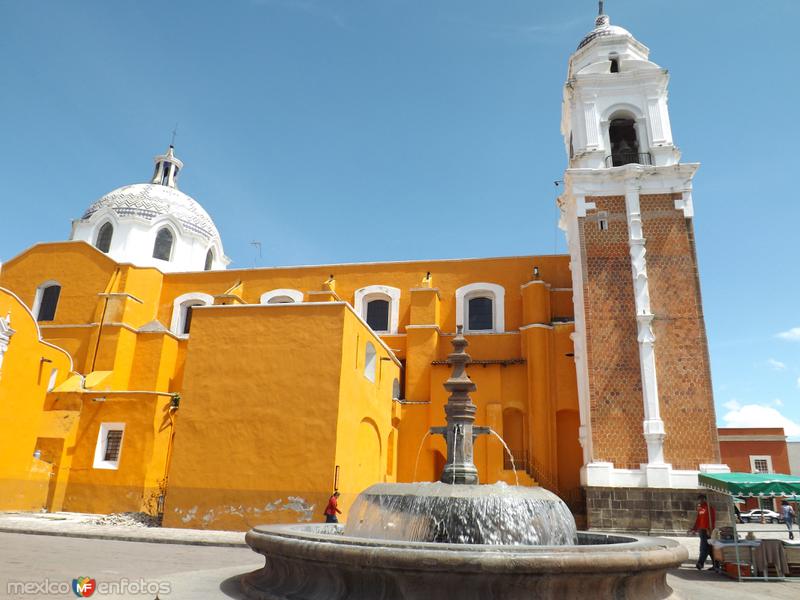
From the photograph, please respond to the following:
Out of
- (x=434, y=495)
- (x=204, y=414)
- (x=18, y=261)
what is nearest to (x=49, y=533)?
(x=204, y=414)

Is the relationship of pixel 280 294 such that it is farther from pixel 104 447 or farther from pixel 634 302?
pixel 634 302

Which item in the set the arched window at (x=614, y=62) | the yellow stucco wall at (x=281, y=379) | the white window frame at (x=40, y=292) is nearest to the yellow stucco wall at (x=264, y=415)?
the yellow stucco wall at (x=281, y=379)

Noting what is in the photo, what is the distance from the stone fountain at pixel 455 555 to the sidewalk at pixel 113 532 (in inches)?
276

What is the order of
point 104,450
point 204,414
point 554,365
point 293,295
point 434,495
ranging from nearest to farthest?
point 434,495 < point 204,414 < point 104,450 < point 554,365 < point 293,295

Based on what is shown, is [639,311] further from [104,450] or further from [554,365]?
[104,450]

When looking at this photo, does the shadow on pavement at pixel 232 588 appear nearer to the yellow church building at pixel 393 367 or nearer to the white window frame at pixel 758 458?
the yellow church building at pixel 393 367

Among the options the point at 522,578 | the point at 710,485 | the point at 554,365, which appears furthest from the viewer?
the point at 554,365

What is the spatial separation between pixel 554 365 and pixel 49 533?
Result: 45.5ft

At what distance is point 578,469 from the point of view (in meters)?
17.7

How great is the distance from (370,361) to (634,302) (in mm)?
7467

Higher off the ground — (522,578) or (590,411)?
(590,411)

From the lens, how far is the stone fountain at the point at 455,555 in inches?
153

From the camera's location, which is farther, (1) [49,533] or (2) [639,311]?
(2) [639,311]

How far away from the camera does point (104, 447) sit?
16797 millimetres
